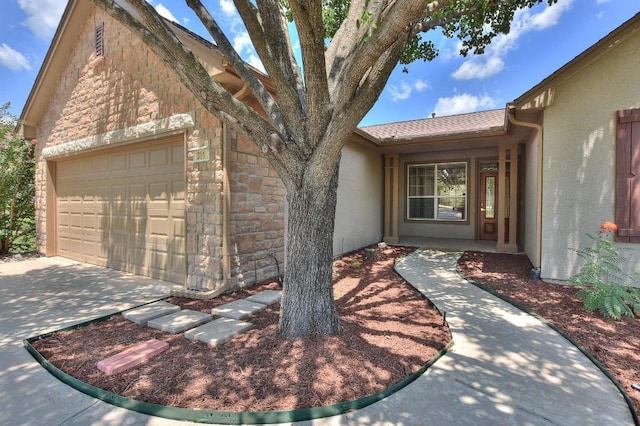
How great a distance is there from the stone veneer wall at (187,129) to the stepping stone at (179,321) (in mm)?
831

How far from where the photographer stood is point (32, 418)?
2.10 meters

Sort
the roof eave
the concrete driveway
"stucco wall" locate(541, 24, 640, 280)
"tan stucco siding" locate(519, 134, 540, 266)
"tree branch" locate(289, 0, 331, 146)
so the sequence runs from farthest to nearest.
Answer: the roof eave < "tan stucco siding" locate(519, 134, 540, 266) < "stucco wall" locate(541, 24, 640, 280) < "tree branch" locate(289, 0, 331, 146) < the concrete driveway

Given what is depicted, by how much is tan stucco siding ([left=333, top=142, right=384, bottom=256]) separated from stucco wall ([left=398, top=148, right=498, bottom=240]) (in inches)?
35.2

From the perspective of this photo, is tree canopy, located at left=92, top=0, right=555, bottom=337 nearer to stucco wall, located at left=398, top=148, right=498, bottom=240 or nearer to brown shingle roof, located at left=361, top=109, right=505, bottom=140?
brown shingle roof, located at left=361, top=109, right=505, bottom=140

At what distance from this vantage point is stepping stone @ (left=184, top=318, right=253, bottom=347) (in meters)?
3.17

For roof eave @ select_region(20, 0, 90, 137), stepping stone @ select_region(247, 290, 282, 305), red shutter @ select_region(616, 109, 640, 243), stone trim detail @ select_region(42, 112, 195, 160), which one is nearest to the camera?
stepping stone @ select_region(247, 290, 282, 305)

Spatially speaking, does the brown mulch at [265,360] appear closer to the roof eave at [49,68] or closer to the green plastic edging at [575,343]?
the green plastic edging at [575,343]

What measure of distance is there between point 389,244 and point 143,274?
6947 millimetres

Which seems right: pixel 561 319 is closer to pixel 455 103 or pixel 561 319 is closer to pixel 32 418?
pixel 32 418

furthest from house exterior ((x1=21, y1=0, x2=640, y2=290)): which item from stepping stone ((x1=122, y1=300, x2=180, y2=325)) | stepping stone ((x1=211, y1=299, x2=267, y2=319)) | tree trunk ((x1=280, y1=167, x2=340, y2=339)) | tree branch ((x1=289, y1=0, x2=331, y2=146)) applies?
tree branch ((x1=289, y1=0, x2=331, y2=146))

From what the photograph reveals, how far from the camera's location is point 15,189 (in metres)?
8.38

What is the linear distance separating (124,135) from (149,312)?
3.71 meters

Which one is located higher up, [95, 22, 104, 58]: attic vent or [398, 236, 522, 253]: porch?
[95, 22, 104, 58]: attic vent

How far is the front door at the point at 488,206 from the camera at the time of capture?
1012 cm
